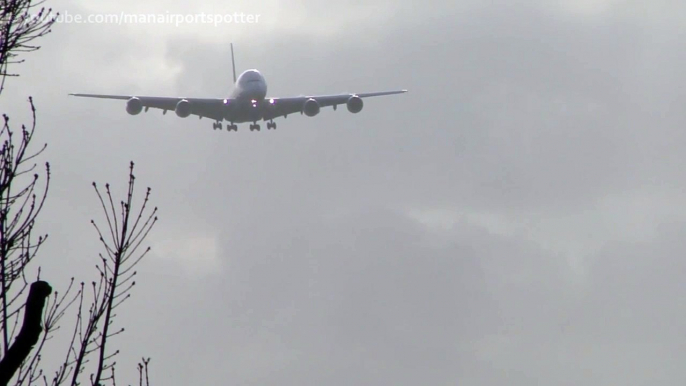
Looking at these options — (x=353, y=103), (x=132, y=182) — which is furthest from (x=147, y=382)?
(x=353, y=103)

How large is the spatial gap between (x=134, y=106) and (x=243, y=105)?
6.65m

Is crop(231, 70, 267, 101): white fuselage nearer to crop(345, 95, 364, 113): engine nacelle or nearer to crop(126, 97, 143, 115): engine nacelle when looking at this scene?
crop(345, 95, 364, 113): engine nacelle

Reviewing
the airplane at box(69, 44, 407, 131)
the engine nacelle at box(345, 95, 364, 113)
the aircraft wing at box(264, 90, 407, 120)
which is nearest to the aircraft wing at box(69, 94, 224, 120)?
the airplane at box(69, 44, 407, 131)

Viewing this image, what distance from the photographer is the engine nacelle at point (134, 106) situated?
65.6 metres

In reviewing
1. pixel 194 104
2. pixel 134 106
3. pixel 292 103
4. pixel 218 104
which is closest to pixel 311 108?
pixel 292 103

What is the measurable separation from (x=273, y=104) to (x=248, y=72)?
2.75 m

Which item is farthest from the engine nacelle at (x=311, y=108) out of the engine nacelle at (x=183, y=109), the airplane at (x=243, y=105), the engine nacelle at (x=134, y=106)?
the engine nacelle at (x=134, y=106)

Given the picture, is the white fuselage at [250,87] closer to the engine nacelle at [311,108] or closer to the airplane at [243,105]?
the airplane at [243,105]

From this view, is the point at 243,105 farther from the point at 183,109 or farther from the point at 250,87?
the point at 183,109

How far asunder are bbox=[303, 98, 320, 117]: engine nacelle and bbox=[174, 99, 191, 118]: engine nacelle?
723 cm

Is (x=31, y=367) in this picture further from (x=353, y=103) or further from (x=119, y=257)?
(x=353, y=103)

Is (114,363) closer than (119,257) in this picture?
Yes

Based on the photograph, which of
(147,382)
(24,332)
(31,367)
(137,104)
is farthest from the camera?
(137,104)

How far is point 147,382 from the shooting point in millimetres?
9703
